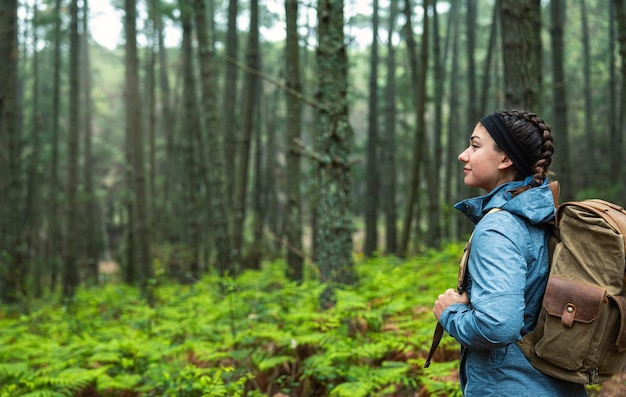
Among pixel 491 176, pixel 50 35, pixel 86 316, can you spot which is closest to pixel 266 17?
pixel 50 35

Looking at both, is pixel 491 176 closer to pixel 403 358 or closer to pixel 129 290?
pixel 403 358

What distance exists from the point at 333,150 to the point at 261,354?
2.27 m

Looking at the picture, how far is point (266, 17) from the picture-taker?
889 inches

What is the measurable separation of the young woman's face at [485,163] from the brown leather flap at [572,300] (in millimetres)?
437

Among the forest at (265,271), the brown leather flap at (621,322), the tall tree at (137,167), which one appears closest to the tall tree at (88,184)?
the forest at (265,271)

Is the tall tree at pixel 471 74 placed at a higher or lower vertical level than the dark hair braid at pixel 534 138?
higher

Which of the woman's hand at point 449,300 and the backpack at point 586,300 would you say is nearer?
the backpack at point 586,300

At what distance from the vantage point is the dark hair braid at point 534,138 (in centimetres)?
193

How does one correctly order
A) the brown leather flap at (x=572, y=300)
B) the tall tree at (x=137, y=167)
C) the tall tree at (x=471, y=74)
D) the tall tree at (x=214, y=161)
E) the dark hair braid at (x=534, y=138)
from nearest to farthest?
the brown leather flap at (x=572, y=300) → the dark hair braid at (x=534, y=138) → the tall tree at (x=214, y=161) → the tall tree at (x=137, y=167) → the tall tree at (x=471, y=74)

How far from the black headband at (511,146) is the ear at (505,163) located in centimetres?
1

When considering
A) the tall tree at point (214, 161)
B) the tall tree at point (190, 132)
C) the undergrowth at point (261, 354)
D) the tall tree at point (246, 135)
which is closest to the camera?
the undergrowth at point (261, 354)

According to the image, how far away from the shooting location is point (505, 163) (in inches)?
78.3

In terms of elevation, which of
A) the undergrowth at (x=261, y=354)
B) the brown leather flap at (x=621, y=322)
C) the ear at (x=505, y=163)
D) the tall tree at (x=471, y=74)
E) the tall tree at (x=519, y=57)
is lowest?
the undergrowth at (x=261, y=354)

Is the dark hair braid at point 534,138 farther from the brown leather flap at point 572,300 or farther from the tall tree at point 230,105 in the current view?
the tall tree at point 230,105
